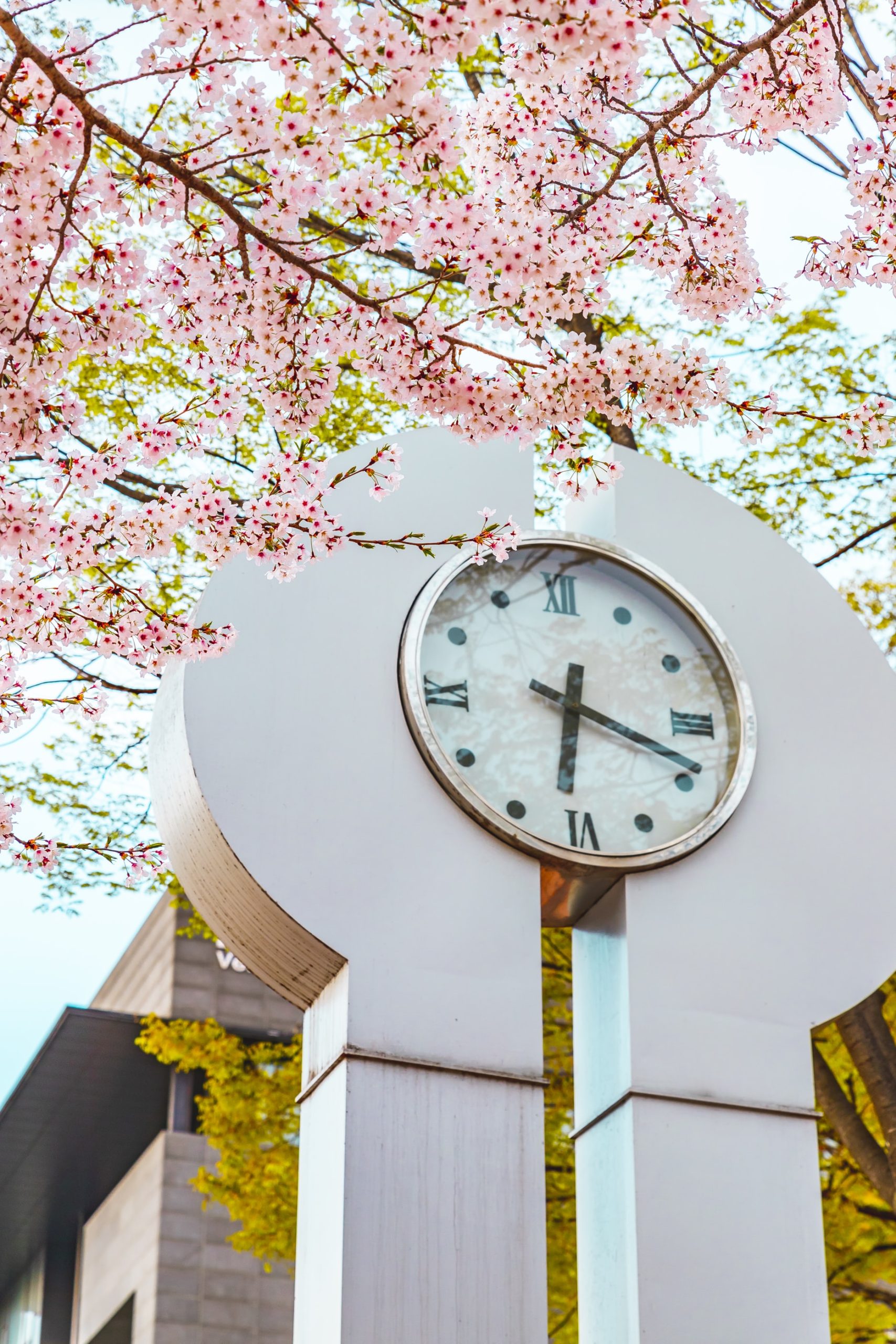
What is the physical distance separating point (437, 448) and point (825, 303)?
360cm

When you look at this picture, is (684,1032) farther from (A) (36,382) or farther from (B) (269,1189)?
(B) (269,1189)

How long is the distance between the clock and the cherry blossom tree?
0.31 m

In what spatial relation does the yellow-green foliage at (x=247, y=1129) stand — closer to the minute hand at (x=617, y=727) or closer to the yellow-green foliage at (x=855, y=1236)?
the yellow-green foliage at (x=855, y=1236)

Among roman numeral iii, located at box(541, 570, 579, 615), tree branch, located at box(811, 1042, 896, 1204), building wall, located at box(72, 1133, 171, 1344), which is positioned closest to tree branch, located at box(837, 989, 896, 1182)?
tree branch, located at box(811, 1042, 896, 1204)

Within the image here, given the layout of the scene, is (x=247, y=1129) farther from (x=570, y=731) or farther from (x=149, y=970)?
(x=149, y=970)

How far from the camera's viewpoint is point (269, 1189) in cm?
786

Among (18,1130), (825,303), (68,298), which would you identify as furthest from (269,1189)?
(18,1130)

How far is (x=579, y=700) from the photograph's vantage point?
469 centimetres

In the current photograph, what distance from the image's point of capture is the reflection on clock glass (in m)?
4.54

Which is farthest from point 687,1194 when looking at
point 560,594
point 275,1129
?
point 275,1129

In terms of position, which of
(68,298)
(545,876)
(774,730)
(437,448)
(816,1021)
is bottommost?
(816,1021)

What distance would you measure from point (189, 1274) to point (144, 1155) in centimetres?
196

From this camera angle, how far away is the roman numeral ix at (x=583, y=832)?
14.8 feet

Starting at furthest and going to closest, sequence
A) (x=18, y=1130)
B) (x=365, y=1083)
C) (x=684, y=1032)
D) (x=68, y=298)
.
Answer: (x=18, y=1130) < (x=68, y=298) < (x=684, y=1032) < (x=365, y=1083)
